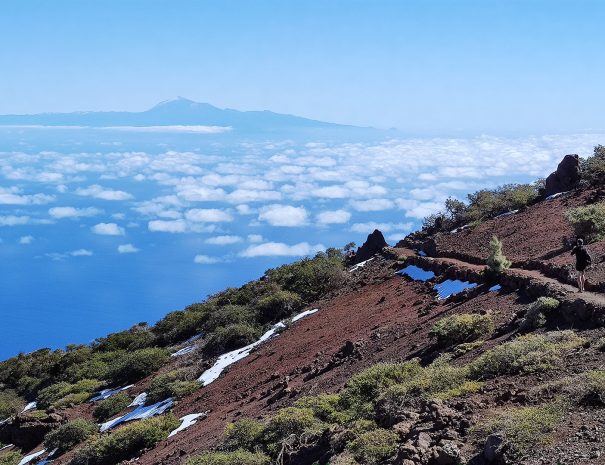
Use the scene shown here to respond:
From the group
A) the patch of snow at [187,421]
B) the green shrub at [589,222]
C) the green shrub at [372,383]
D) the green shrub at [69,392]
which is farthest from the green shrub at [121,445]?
the green shrub at [589,222]

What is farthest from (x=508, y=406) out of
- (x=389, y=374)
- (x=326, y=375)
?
(x=326, y=375)

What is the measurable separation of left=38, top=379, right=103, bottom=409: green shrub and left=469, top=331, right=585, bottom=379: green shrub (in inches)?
755

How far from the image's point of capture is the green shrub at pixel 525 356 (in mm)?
9477

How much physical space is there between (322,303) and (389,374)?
52.1ft

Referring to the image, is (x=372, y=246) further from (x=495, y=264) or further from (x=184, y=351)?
(x=495, y=264)

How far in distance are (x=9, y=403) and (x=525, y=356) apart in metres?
25.8

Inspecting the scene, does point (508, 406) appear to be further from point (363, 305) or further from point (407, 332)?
point (363, 305)

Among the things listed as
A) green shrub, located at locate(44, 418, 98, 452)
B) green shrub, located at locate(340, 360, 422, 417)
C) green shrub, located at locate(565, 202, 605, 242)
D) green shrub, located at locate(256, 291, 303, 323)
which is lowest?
green shrub, located at locate(44, 418, 98, 452)

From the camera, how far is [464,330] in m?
13.3

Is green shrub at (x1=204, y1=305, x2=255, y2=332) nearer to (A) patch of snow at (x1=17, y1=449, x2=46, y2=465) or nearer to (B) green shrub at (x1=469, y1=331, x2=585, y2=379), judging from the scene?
(A) patch of snow at (x1=17, y1=449, x2=46, y2=465)

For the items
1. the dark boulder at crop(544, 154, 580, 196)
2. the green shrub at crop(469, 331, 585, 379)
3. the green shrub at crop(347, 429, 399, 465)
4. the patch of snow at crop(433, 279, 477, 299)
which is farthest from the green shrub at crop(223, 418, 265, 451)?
the dark boulder at crop(544, 154, 580, 196)

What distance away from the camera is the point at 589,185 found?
99.8 feet

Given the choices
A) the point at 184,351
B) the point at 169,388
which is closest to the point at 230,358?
the point at 169,388

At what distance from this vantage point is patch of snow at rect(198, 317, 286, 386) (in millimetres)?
21844
